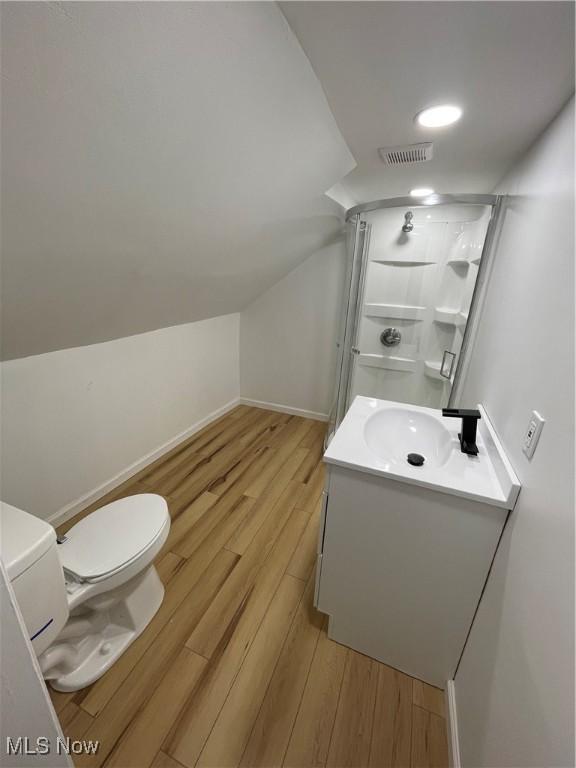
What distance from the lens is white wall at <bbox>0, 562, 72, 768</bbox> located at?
22.5 inches

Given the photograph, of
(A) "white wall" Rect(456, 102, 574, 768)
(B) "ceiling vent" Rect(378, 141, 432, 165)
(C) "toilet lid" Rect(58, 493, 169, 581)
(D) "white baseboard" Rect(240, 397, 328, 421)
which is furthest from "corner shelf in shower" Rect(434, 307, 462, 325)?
(C) "toilet lid" Rect(58, 493, 169, 581)

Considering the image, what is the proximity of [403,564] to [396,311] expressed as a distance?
176 centimetres

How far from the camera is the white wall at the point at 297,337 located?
274 centimetres

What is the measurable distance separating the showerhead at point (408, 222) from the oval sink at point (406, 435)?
1378mm

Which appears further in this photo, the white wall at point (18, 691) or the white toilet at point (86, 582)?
the white toilet at point (86, 582)

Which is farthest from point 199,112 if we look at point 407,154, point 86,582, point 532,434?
point 86,582

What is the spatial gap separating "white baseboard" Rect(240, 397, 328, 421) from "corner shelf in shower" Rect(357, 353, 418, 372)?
928 millimetres

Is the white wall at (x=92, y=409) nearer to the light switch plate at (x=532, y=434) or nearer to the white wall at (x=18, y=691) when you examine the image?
the white wall at (x=18, y=691)

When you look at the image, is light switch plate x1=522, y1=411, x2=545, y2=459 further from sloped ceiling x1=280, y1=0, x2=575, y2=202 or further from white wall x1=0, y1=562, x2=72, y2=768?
white wall x1=0, y1=562, x2=72, y2=768

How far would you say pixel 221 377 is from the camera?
310cm

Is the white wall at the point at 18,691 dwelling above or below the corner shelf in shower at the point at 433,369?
below

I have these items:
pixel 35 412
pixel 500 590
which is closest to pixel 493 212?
pixel 500 590

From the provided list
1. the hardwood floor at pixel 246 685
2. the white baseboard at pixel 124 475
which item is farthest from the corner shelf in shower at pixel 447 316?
the white baseboard at pixel 124 475

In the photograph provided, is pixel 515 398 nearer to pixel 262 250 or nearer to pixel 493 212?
pixel 493 212
